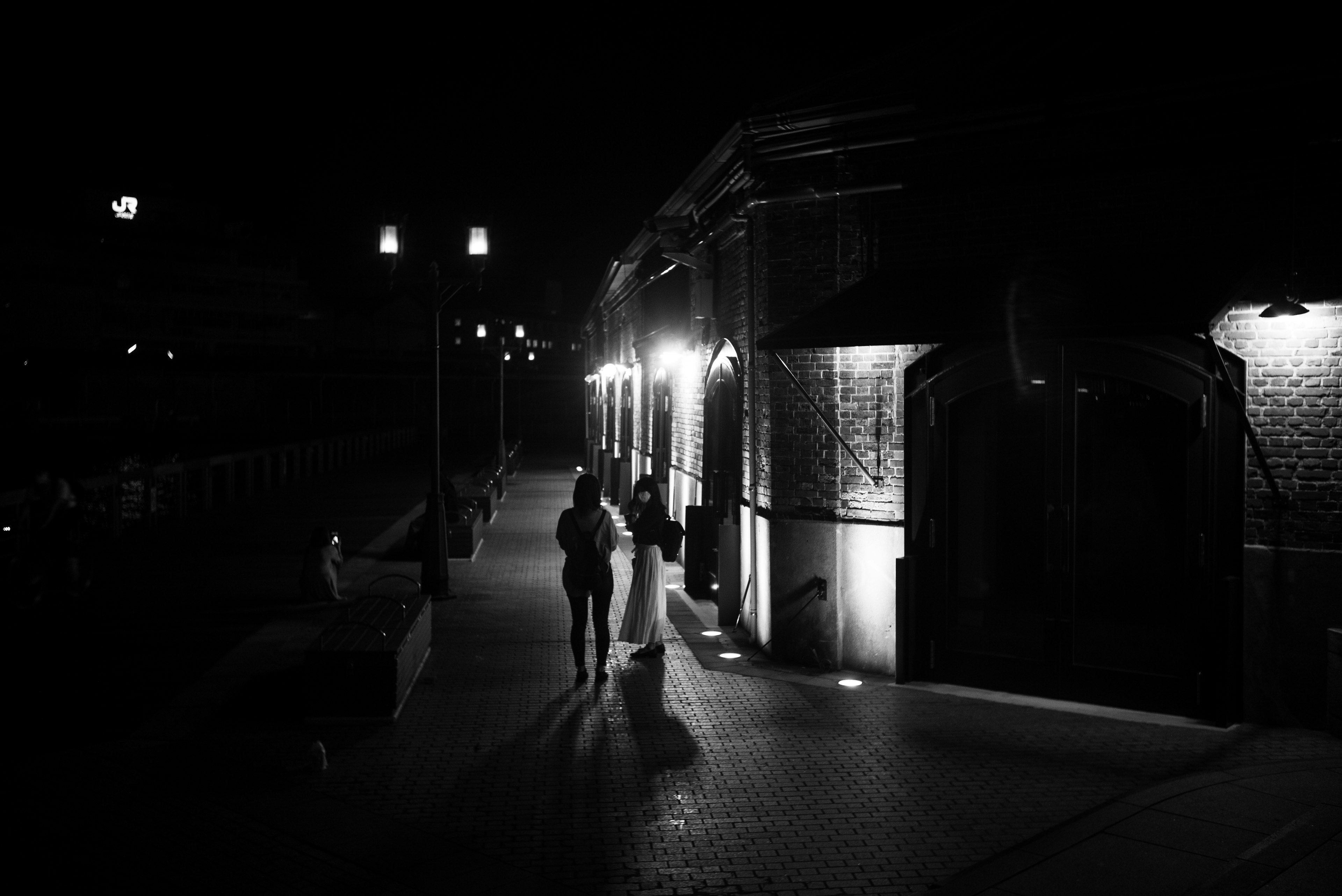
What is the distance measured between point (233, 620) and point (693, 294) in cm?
697

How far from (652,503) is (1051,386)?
3.89 metres

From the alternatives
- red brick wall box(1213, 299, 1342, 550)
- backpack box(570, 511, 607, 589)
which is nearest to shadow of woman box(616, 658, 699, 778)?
backpack box(570, 511, 607, 589)

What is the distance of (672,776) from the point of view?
7.32m

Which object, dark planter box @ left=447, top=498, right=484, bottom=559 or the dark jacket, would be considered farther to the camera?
dark planter box @ left=447, top=498, right=484, bottom=559

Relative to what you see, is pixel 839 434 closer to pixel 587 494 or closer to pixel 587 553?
pixel 587 494

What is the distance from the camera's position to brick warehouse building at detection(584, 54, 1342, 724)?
8.52 m

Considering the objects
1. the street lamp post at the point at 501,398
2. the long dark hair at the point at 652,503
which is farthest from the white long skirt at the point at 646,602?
the street lamp post at the point at 501,398

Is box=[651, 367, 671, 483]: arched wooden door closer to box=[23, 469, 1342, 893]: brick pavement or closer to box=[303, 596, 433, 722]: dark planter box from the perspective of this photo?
box=[23, 469, 1342, 893]: brick pavement

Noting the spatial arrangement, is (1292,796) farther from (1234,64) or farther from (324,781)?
(324,781)

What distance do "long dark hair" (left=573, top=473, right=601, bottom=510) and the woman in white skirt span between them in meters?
1.09

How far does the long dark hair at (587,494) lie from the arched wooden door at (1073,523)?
278cm

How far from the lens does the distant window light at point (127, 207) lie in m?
86.8

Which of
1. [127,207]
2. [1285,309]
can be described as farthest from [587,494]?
[127,207]

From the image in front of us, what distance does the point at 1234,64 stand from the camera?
8.63 meters
